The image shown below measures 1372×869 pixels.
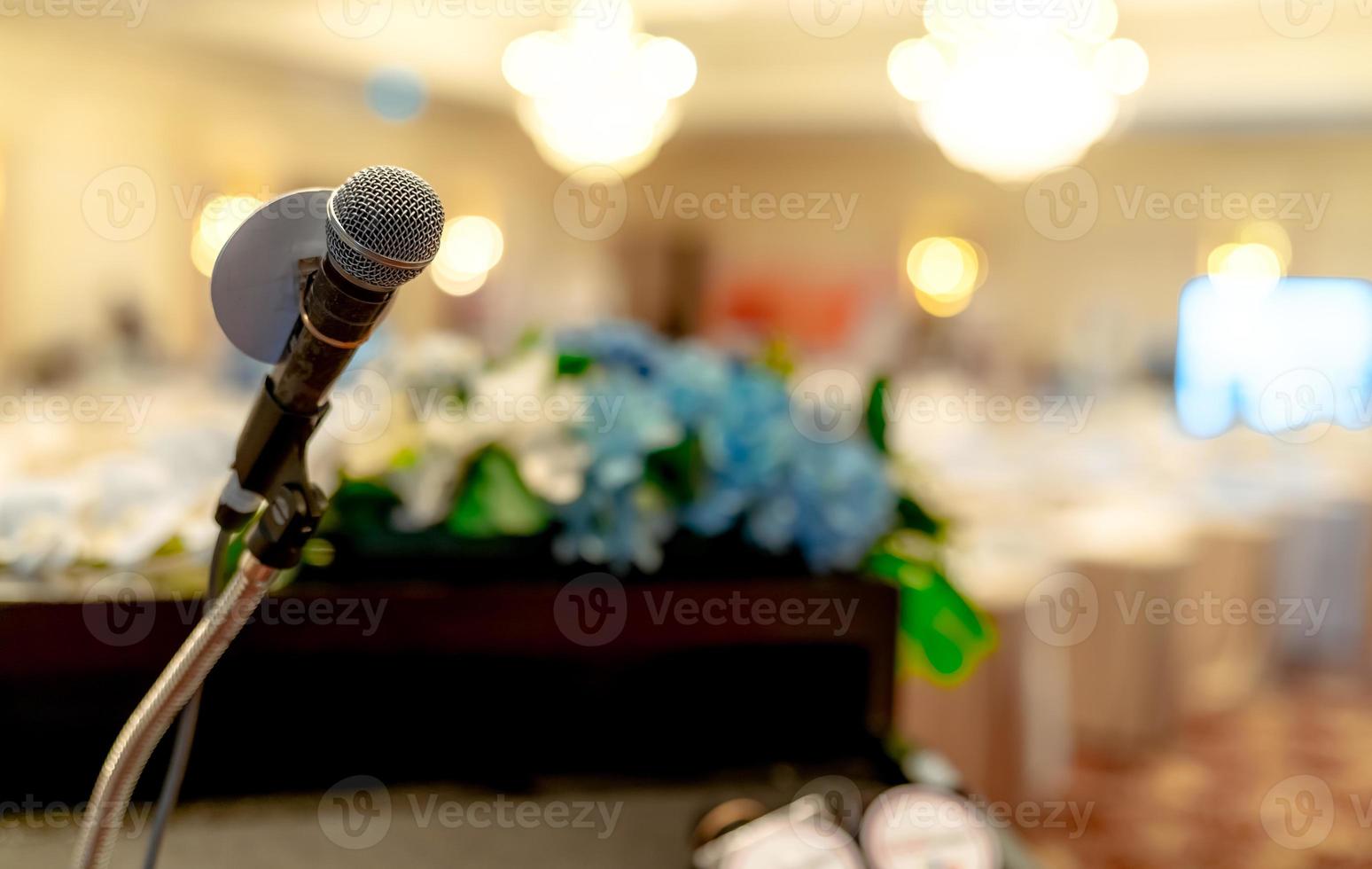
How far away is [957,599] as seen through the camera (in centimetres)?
118

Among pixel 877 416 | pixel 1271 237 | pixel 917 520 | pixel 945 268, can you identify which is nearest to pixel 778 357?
pixel 877 416

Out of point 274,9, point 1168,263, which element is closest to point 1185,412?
point 1168,263

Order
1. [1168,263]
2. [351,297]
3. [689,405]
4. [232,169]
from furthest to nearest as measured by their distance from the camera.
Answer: [1168,263] → [232,169] → [689,405] → [351,297]

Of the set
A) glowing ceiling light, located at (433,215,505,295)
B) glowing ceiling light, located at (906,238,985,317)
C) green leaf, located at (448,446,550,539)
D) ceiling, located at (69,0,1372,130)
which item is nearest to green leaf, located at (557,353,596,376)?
green leaf, located at (448,446,550,539)

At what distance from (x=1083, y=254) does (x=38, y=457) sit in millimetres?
7424

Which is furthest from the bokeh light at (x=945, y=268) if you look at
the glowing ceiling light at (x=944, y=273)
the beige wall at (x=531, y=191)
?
the beige wall at (x=531, y=191)

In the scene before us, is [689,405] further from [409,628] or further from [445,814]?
[445,814]

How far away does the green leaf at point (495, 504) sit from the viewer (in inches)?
41.1

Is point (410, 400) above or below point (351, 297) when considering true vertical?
below

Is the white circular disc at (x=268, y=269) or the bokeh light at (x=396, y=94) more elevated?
the bokeh light at (x=396, y=94)

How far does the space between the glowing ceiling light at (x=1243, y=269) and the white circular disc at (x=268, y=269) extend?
8026 mm

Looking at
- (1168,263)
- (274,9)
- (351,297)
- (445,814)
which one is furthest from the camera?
(1168,263)

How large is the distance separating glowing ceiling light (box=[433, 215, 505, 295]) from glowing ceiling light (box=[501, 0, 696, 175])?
3791mm

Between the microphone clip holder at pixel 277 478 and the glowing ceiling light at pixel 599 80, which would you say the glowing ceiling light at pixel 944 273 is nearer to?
the glowing ceiling light at pixel 599 80
